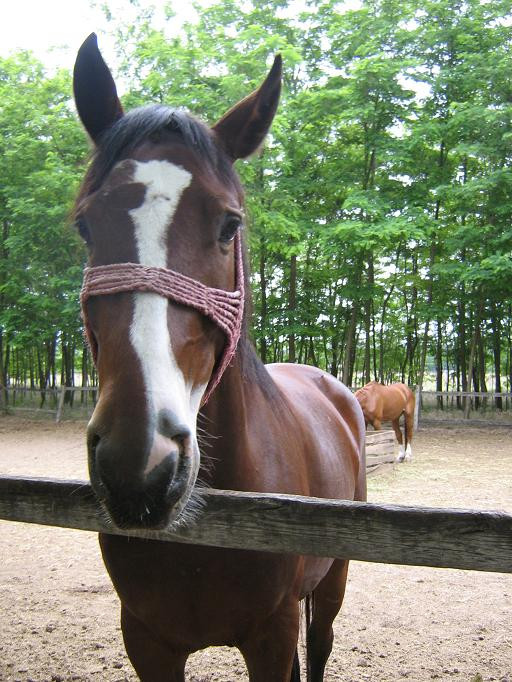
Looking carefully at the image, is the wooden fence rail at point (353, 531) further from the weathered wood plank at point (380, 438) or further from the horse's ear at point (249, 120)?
the weathered wood plank at point (380, 438)

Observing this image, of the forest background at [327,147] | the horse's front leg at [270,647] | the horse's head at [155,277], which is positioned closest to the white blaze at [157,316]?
the horse's head at [155,277]

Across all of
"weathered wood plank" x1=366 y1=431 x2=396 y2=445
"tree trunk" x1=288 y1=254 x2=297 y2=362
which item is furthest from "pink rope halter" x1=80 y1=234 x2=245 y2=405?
"tree trunk" x1=288 y1=254 x2=297 y2=362

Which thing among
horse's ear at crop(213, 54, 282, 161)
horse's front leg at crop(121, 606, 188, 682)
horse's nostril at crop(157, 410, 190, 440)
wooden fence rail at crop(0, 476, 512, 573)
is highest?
horse's ear at crop(213, 54, 282, 161)

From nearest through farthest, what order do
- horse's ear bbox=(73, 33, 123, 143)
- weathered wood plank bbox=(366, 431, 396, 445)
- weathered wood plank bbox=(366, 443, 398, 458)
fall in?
horse's ear bbox=(73, 33, 123, 143) < weathered wood plank bbox=(366, 443, 398, 458) < weathered wood plank bbox=(366, 431, 396, 445)

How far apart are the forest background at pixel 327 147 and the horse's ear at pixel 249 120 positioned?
11288 millimetres

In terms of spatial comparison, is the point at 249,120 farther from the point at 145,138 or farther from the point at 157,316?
the point at 157,316

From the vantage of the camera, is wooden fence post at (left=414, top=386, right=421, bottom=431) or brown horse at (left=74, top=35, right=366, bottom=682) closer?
brown horse at (left=74, top=35, right=366, bottom=682)

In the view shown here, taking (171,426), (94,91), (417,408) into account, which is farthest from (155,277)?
(417,408)

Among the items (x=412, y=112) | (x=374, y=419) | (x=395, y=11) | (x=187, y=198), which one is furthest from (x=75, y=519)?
(x=395, y=11)

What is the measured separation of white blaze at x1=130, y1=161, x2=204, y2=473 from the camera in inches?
48.7

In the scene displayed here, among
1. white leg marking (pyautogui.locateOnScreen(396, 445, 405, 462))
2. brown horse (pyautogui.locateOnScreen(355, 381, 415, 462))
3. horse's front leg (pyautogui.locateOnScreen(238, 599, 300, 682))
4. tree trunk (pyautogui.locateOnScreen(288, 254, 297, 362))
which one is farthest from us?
tree trunk (pyautogui.locateOnScreen(288, 254, 297, 362))

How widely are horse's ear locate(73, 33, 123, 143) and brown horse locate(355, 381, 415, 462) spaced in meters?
9.62

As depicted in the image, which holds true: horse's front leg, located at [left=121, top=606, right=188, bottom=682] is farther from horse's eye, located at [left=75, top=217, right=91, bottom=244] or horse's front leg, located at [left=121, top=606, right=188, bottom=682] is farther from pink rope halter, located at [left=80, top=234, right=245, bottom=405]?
horse's eye, located at [left=75, top=217, right=91, bottom=244]

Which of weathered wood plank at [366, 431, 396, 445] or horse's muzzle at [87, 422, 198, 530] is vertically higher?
horse's muzzle at [87, 422, 198, 530]
